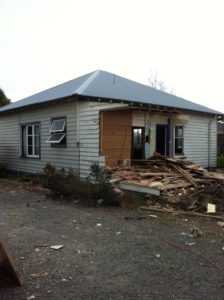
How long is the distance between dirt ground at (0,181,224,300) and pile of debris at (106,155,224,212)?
100cm

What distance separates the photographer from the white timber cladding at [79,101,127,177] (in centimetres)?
1102

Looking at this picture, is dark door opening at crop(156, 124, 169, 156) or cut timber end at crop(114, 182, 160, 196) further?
dark door opening at crop(156, 124, 169, 156)

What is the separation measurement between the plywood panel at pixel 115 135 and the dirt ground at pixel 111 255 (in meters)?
3.83

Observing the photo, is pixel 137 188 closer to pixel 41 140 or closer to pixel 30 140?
pixel 41 140

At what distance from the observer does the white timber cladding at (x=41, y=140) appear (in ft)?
39.5

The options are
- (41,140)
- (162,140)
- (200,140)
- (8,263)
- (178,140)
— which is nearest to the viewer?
(8,263)

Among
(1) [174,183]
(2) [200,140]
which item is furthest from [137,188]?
(2) [200,140]

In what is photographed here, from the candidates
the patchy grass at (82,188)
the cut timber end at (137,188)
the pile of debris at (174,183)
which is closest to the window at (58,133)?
the pile of debris at (174,183)

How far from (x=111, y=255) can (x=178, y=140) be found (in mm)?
10762

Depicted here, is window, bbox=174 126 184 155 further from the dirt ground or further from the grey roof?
the dirt ground

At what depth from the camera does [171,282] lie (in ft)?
12.4

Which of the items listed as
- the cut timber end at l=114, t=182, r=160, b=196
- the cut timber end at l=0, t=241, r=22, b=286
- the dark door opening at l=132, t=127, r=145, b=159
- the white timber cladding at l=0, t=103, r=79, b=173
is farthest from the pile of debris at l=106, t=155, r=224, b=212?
the cut timber end at l=0, t=241, r=22, b=286

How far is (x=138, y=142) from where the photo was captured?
13.3 meters

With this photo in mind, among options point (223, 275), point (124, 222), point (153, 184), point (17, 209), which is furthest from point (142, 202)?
point (223, 275)
